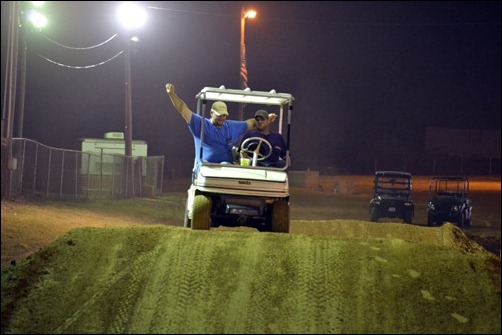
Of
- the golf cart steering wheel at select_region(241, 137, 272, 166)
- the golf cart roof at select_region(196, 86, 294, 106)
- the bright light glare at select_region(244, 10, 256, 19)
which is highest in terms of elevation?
the bright light glare at select_region(244, 10, 256, 19)

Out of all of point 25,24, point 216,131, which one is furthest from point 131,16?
point 216,131

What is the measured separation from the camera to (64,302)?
8648mm

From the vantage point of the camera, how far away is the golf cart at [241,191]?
11.7 m

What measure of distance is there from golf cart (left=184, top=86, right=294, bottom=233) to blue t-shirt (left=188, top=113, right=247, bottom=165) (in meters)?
0.15

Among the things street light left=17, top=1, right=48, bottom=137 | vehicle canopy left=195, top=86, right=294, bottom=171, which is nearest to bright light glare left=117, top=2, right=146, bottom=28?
street light left=17, top=1, right=48, bottom=137

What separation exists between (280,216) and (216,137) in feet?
5.60

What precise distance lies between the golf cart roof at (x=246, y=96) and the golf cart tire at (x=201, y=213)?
5.70 feet

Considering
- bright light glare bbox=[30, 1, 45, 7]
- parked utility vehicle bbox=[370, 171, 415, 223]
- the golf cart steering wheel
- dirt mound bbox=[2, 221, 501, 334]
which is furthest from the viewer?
parked utility vehicle bbox=[370, 171, 415, 223]

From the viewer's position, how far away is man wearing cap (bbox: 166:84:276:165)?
1238 centimetres

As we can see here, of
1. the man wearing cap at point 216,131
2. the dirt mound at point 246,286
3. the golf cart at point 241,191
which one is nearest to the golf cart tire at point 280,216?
the golf cart at point 241,191

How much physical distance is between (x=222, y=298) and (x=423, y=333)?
2.24m

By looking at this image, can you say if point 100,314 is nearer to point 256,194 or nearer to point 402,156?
point 256,194

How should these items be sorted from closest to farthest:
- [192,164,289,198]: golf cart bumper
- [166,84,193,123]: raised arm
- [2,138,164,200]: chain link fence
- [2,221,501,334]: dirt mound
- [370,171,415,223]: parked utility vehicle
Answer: [2,221,501,334]: dirt mound, [192,164,289,198]: golf cart bumper, [166,84,193,123]: raised arm, [2,138,164,200]: chain link fence, [370,171,415,223]: parked utility vehicle

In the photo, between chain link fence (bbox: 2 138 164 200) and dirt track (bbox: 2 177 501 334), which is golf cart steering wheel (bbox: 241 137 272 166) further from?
chain link fence (bbox: 2 138 164 200)
